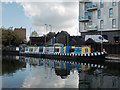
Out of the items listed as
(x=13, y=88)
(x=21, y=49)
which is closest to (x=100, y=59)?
(x=13, y=88)

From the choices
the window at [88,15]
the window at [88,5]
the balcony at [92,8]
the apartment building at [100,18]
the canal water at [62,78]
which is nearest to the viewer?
the canal water at [62,78]

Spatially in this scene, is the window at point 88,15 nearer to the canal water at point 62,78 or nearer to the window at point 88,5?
the window at point 88,5

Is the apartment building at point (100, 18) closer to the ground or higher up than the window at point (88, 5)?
closer to the ground

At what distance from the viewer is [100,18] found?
147 feet

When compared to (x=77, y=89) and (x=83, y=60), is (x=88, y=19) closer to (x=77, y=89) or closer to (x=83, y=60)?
(x=83, y=60)

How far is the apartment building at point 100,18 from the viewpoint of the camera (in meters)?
41.5

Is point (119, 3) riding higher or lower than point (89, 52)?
higher

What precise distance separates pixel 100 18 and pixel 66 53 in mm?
16585

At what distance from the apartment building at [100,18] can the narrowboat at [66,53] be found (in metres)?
9.86

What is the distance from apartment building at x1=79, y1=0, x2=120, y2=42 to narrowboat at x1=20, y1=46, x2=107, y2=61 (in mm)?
9864

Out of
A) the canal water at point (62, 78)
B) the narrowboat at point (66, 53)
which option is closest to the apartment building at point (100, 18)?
the narrowboat at point (66, 53)

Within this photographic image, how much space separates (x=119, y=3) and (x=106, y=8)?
12.0ft

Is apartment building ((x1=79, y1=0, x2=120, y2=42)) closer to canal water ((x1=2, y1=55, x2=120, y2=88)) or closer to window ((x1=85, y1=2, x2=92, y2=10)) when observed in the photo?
window ((x1=85, y1=2, x2=92, y2=10))

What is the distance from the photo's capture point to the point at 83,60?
99.5 feet
